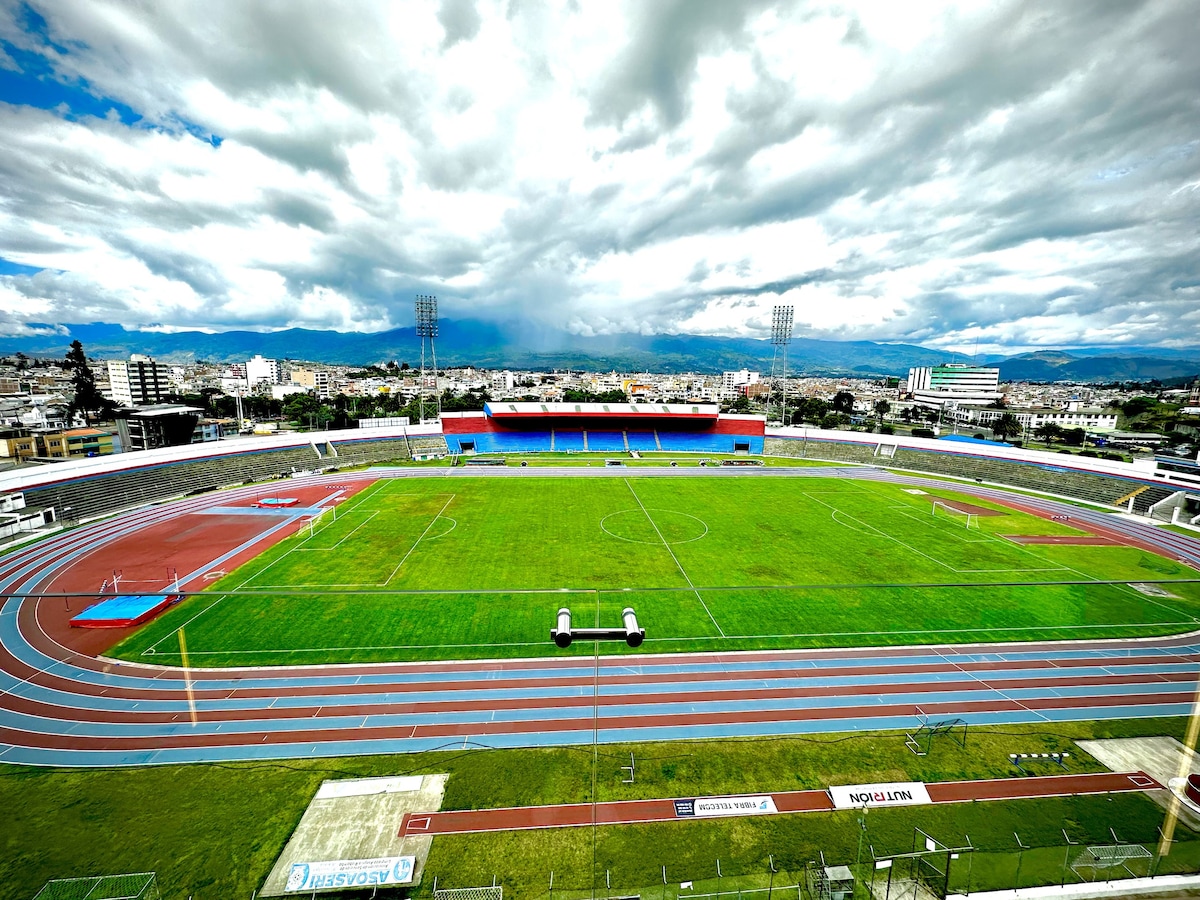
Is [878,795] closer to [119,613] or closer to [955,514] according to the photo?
[119,613]

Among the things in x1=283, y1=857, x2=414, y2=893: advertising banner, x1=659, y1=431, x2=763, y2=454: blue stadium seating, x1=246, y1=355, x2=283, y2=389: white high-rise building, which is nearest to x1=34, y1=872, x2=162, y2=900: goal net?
x1=283, y1=857, x2=414, y2=893: advertising banner

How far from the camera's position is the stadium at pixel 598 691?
29.5ft

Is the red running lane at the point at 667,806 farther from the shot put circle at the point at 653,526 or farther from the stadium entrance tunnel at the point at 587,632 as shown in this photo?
the shot put circle at the point at 653,526

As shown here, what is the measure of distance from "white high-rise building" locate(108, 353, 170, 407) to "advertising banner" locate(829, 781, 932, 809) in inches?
5072

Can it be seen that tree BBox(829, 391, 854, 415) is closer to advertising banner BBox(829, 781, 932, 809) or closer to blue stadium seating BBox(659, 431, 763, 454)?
blue stadium seating BBox(659, 431, 763, 454)

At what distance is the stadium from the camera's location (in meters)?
9.00

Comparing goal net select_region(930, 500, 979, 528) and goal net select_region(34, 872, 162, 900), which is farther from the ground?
goal net select_region(34, 872, 162, 900)

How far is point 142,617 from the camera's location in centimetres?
1748

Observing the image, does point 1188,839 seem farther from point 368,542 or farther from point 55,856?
point 368,542

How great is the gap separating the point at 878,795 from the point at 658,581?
11455 millimetres

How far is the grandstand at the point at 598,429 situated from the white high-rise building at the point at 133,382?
8667 cm

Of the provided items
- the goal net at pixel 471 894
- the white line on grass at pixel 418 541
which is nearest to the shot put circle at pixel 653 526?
the white line on grass at pixel 418 541

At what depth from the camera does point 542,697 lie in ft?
44.8

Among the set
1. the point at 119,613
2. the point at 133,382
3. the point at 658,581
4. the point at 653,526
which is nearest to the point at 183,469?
the point at 119,613
